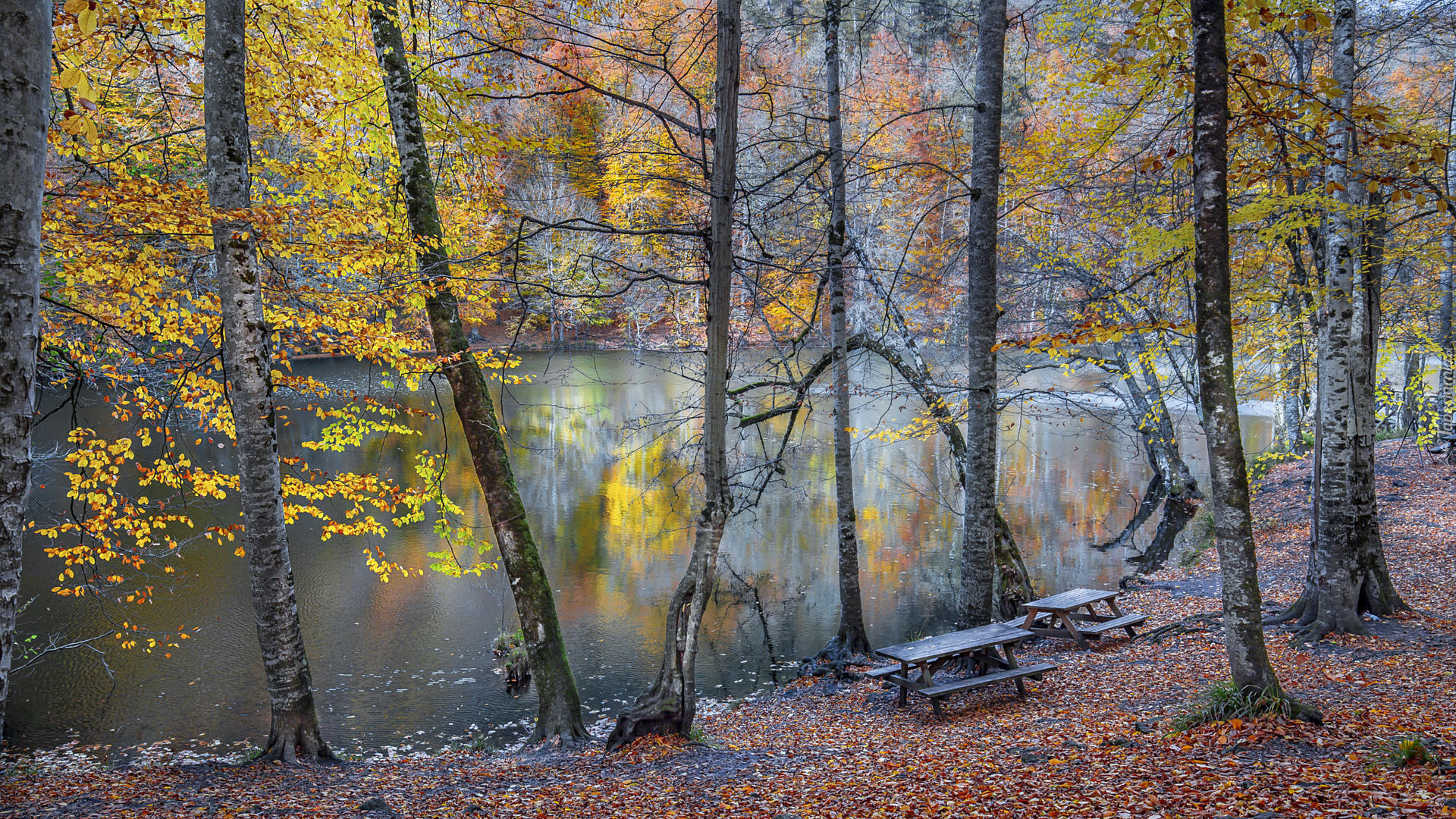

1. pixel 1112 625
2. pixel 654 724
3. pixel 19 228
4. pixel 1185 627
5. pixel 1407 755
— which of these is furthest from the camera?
pixel 1112 625

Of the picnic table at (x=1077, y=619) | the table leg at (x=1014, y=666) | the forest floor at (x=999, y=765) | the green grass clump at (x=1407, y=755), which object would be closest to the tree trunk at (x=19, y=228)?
the forest floor at (x=999, y=765)

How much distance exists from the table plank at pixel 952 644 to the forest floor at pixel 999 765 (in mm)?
525

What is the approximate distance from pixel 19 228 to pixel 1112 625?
9132mm

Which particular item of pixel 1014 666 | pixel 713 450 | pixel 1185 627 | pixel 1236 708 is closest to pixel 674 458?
pixel 713 450

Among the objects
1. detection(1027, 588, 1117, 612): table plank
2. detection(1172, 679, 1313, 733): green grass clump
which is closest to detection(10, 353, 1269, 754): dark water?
detection(1027, 588, 1117, 612): table plank

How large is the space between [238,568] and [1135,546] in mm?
15877

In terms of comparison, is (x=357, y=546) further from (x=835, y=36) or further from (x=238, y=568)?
(x=835, y=36)

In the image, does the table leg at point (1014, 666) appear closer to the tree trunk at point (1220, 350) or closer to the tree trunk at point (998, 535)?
the tree trunk at point (1220, 350)

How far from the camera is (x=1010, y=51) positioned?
60.6 feet

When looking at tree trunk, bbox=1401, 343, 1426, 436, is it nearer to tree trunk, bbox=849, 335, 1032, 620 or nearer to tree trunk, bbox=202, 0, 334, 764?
tree trunk, bbox=849, 335, 1032, 620

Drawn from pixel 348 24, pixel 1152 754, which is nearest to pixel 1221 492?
pixel 1152 754

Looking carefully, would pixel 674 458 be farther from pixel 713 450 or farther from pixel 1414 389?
pixel 1414 389

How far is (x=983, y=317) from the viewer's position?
8.21 metres

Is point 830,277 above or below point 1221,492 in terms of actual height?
above
